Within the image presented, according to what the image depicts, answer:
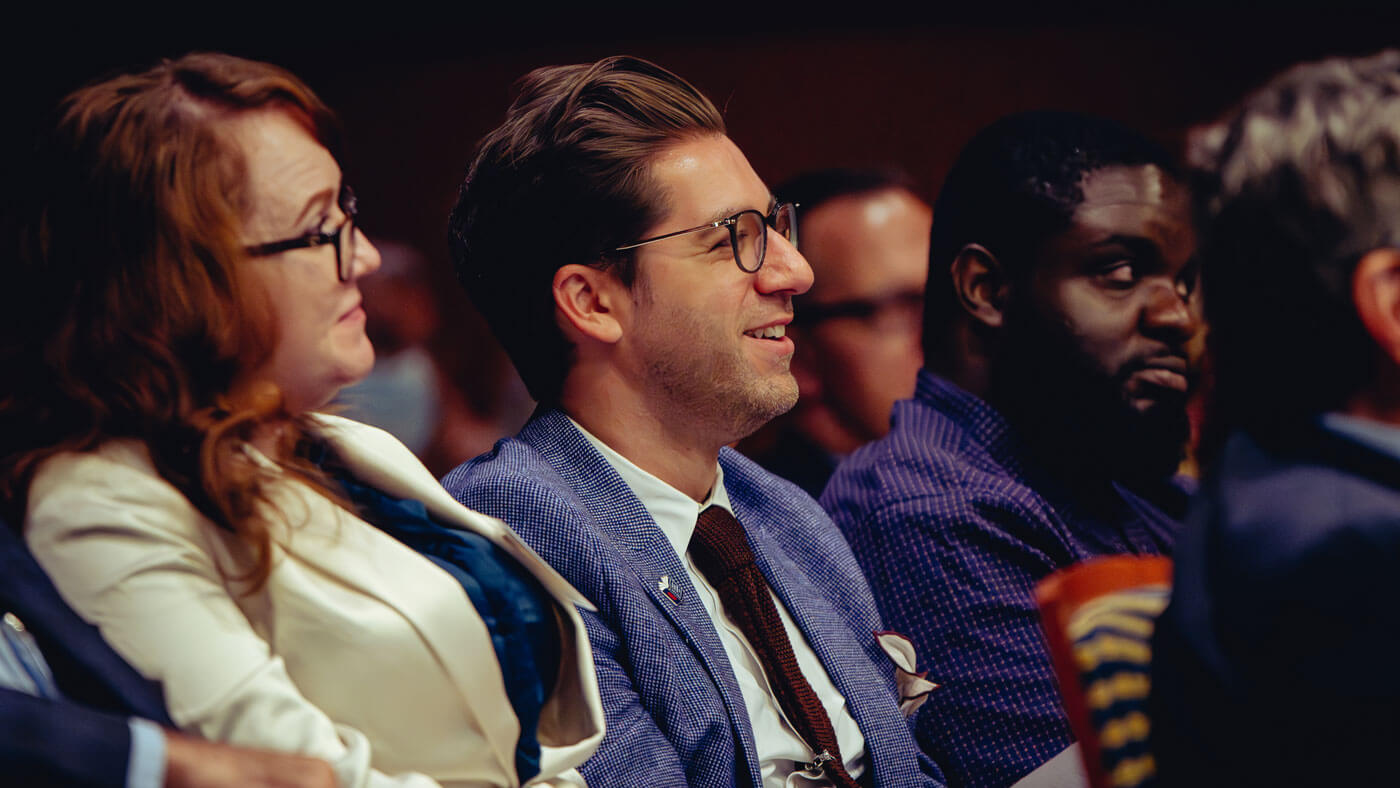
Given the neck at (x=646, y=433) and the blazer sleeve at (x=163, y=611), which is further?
the neck at (x=646, y=433)

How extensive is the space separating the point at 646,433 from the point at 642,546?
219mm

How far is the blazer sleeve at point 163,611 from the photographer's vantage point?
1074mm

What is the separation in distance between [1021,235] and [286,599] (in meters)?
1.32

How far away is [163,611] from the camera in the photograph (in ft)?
3.55

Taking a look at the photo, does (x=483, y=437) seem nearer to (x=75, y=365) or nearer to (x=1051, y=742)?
(x=1051, y=742)

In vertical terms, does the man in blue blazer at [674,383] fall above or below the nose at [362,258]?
below

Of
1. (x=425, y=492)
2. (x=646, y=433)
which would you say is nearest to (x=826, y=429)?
(x=646, y=433)

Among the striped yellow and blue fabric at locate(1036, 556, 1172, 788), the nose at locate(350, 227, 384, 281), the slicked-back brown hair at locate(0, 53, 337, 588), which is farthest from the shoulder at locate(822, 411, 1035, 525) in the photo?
the slicked-back brown hair at locate(0, 53, 337, 588)

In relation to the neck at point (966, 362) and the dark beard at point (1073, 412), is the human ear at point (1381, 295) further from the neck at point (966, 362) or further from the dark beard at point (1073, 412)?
the neck at point (966, 362)

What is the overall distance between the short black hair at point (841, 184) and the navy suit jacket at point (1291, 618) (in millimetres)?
2064

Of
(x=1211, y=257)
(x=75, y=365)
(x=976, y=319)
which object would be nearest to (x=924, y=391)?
(x=976, y=319)

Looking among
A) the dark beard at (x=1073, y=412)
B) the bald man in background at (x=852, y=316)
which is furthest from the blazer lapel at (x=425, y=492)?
the bald man in background at (x=852, y=316)

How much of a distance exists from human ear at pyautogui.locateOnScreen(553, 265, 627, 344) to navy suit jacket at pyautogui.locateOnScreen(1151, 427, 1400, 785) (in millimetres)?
1034

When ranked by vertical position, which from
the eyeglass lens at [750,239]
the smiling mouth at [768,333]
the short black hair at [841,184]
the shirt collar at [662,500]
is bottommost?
the shirt collar at [662,500]
